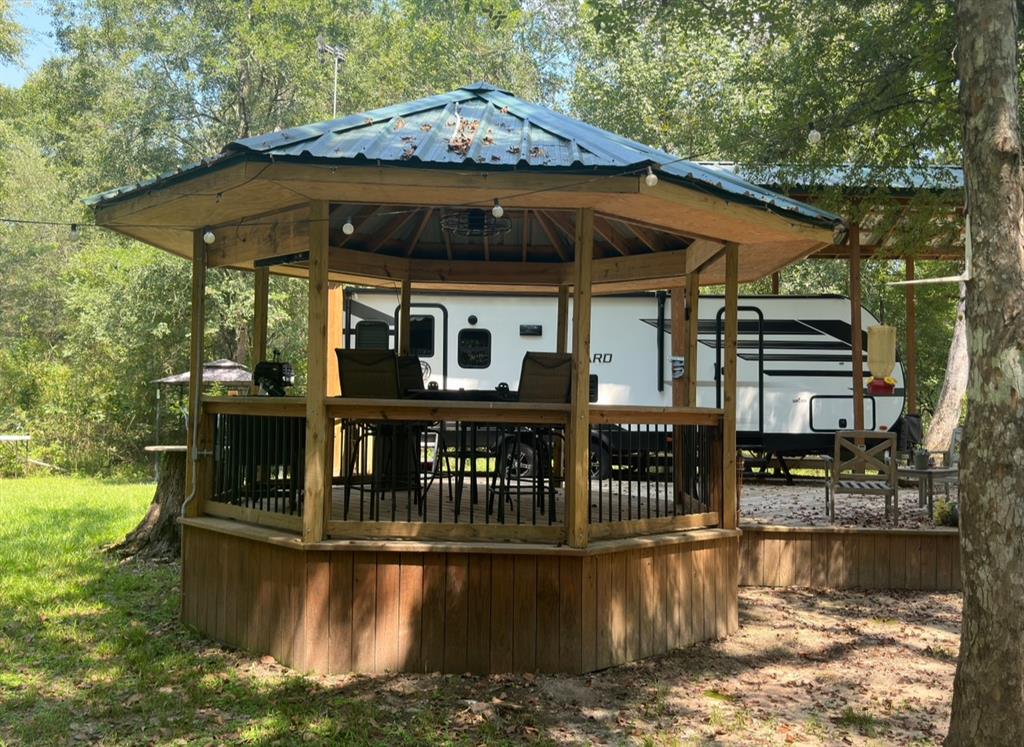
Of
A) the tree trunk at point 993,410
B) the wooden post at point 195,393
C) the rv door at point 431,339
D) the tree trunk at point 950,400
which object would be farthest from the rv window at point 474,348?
the tree trunk at point 993,410

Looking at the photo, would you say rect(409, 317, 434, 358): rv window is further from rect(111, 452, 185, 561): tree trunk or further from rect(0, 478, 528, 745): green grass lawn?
rect(0, 478, 528, 745): green grass lawn

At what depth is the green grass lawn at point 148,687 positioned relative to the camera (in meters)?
4.10

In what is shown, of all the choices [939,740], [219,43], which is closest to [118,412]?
[219,43]

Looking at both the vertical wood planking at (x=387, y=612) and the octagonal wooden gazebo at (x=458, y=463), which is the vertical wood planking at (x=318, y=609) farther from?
the vertical wood planking at (x=387, y=612)

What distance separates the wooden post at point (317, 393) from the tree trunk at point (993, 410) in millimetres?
3332

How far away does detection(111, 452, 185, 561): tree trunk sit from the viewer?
310 inches

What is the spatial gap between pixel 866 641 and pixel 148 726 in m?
4.67

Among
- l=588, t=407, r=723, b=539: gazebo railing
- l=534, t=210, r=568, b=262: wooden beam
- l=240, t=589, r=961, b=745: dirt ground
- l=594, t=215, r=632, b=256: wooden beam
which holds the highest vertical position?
l=534, t=210, r=568, b=262: wooden beam

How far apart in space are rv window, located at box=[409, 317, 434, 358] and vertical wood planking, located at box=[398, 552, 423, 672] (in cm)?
769

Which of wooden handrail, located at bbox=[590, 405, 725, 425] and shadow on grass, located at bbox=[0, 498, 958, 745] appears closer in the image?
shadow on grass, located at bbox=[0, 498, 958, 745]

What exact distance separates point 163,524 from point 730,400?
542cm

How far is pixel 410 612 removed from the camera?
499 centimetres

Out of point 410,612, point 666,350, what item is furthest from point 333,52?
point 410,612

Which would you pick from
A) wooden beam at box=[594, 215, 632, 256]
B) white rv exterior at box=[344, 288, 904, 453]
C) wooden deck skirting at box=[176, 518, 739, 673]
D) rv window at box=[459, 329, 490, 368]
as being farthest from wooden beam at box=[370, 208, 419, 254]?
rv window at box=[459, 329, 490, 368]
